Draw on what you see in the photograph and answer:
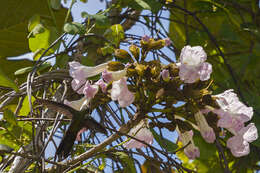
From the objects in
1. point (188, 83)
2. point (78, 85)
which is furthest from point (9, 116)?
point (188, 83)

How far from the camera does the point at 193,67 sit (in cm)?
58

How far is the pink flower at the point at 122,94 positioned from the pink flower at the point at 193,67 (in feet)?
0.33

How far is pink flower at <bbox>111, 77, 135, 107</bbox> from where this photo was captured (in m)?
0.58

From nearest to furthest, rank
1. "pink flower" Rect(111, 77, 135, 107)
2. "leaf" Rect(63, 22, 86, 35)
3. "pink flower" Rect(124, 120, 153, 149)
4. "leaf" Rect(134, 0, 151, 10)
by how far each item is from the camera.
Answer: "pink flower" Rect(111, 77, 135, 107) < "pink flower" Rect(124, 120, 153, 149) < "leaf" Rect(63, 22, 86, 35) < "leaf" Rect(134, 0, 151, 10)

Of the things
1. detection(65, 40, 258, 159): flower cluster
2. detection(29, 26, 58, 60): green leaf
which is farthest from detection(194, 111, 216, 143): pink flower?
detection(29, 26, 58, 60): green leaf

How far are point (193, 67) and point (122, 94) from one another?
0.14 m

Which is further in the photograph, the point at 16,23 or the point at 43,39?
the point at 16,23

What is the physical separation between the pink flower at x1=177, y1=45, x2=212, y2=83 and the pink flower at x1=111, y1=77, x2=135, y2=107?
10cm

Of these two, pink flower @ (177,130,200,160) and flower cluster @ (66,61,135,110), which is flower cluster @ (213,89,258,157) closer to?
pink flower @ (177,130,200,160)

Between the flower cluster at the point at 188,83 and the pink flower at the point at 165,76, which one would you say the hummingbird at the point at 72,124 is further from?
the pink flower at the point at 165,76

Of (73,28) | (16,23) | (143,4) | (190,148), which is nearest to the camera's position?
(190,148)

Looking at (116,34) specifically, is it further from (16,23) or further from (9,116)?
(16,23)

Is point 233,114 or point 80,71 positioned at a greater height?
point 80,71

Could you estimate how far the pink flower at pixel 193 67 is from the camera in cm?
58
